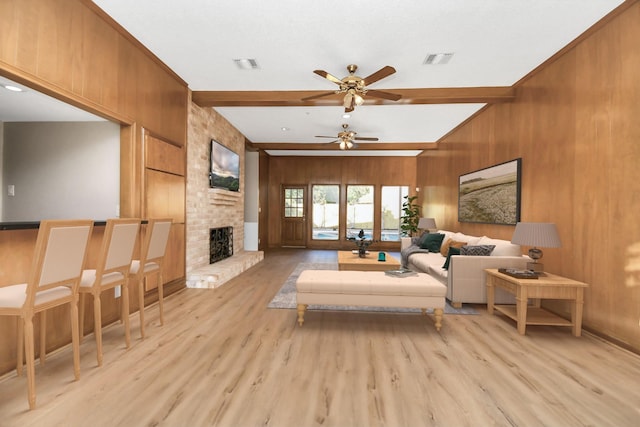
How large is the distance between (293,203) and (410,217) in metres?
3.83

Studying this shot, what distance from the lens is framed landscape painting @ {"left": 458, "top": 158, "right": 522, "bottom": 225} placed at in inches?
176

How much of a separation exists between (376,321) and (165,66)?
4.17 metres

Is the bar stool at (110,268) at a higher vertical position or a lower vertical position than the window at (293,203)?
lower

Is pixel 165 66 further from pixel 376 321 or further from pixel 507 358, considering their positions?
pixel 507 358

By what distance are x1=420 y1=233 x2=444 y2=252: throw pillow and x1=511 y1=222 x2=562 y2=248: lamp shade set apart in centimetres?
282

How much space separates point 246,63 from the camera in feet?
12.8

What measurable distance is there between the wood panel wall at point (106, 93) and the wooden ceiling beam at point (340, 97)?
499 millimetres

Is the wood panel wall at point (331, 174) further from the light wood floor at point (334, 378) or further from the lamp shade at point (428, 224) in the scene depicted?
the light wood floor at point (334, 378)

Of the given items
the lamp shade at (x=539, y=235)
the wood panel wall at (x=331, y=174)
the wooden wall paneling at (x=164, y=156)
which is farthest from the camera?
the wood panel wall at (x=331, y=174)

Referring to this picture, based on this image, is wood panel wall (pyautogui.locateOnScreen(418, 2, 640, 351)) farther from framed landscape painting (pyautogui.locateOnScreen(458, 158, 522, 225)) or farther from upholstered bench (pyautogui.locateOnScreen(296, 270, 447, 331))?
upholstered bench (pyautogui.locateOnScreen(296, 270, 447, 331))

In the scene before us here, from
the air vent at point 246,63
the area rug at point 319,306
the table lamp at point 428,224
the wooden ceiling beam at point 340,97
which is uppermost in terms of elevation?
the air vent at point 246,63

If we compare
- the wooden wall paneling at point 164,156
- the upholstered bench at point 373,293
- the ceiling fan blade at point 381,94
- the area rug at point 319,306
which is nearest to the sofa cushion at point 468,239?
the area rug at point 319,306

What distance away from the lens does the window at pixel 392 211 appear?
10.2 m

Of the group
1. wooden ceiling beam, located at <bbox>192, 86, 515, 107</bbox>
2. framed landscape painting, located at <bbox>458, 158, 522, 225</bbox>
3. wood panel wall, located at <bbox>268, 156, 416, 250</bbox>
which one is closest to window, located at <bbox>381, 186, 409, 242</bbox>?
wood panel wall, located at <bbox>268, 156, 416, 250</bbox>
